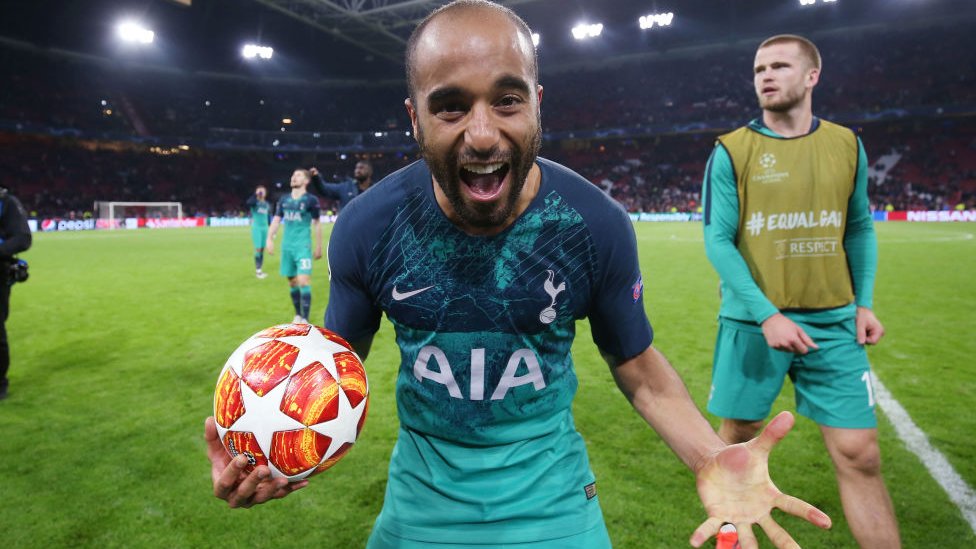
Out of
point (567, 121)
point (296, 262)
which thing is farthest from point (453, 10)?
point (567, 121)

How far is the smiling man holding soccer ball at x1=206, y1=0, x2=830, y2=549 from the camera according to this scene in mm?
1565

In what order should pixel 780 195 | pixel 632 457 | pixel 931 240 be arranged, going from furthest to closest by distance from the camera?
pixel 931 240, pixel 632 457, pixel 780 195

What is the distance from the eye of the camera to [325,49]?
42.2m

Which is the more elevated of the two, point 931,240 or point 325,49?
point 325,49

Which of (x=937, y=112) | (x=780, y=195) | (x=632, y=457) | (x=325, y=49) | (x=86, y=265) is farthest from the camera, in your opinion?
(x=325, y=49)

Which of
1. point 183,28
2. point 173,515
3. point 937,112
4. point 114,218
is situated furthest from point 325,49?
point 173,515

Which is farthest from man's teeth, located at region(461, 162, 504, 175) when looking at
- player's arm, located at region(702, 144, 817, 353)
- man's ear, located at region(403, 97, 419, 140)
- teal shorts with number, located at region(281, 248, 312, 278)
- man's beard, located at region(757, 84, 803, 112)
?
teal shorts with number, located at region(281, 248, 312, 278)

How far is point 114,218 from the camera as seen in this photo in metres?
35.7

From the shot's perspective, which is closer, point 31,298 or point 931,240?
point 31,298

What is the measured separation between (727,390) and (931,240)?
65.4 ft

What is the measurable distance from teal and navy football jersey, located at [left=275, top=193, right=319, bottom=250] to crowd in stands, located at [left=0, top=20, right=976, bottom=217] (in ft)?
110

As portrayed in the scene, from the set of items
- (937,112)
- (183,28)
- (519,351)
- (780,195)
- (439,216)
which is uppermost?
(183,28)

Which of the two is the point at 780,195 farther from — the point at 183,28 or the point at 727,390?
the point at 183,28

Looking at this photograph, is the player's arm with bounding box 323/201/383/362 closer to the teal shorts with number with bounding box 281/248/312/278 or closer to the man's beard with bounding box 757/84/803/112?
the man's beard with bounding box 757/84/803/112
